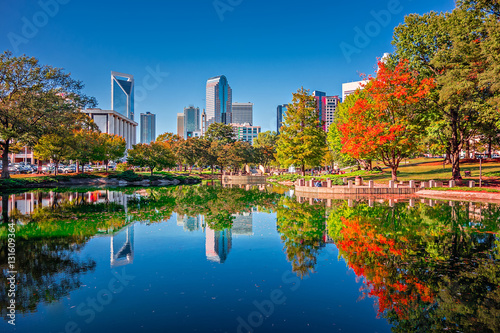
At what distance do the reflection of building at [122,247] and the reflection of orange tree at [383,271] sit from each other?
7.10 meters

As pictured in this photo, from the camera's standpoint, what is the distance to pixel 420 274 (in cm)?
888

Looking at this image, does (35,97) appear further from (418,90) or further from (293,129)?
(418,90)

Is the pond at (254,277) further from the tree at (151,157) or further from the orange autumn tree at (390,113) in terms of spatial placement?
the tree at (151,157)

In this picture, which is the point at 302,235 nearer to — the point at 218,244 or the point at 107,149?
the point at 218,244

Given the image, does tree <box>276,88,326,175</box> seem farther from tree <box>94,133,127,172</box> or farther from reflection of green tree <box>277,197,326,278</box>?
tree <box>94,133,127,172</box>

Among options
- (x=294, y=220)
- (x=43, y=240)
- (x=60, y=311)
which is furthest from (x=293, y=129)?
(x=60, y=311)

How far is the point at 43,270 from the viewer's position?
9305 mm

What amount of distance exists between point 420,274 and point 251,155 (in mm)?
82748

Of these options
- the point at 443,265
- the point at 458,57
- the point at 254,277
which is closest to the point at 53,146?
the point at 254,277

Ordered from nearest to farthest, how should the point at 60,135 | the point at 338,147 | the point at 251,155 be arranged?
the point at 60,135 → the point at 338,147 → the point at 251,155

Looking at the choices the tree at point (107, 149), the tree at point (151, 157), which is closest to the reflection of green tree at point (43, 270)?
the tree at point (107, 149)

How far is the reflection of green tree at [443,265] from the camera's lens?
6.63 meters

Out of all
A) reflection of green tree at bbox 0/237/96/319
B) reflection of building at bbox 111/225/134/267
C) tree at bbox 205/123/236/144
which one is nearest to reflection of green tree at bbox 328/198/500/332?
reflection of building at bbox 111/225/134/267

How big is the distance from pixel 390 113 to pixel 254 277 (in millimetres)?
33903
